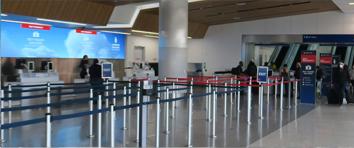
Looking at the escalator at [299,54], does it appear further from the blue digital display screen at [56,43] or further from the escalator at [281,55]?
the blue digital display screen at [56,43]

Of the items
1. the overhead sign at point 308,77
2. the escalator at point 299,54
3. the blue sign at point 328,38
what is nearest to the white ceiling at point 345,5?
the blue sign at point 328,38

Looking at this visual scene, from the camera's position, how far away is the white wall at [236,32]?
71.8 ft

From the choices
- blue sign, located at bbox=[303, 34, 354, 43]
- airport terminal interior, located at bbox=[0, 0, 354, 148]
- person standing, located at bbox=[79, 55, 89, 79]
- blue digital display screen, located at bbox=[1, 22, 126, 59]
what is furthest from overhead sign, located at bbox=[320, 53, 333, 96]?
blue digital display screen, located at bbox=[1, 22, 126, 59]

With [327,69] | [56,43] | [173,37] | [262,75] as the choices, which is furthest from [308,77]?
[56,43]

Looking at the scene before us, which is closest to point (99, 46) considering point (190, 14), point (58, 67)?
point (58, 67)

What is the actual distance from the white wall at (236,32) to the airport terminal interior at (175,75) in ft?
0.19

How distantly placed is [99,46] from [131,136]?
12.2 m

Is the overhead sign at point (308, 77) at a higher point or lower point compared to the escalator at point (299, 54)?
lower

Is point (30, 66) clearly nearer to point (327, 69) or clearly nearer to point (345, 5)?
point (327, 69)

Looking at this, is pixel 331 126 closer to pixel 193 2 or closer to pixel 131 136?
pixel 131 136

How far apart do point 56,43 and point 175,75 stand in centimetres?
564

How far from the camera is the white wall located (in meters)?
21.9

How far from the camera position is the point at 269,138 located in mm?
7609

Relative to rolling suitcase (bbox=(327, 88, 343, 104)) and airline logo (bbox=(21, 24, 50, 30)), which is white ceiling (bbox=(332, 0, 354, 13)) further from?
airline logo (bbox=(21, 24, 50, 30))
